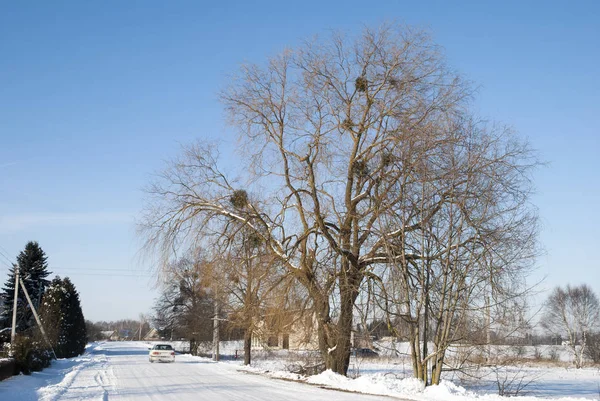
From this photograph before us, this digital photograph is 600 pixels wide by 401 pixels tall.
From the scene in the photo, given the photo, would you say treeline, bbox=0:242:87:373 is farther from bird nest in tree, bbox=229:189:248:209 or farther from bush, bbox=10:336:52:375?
bird nest in tree, bbox=229:189:248:209

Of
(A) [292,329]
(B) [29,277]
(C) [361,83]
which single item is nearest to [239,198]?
(A) [292,329]

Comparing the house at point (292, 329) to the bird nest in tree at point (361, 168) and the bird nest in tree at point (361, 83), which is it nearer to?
the bird nest in tree at point (361, 168)

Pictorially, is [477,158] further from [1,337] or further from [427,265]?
[1,337]

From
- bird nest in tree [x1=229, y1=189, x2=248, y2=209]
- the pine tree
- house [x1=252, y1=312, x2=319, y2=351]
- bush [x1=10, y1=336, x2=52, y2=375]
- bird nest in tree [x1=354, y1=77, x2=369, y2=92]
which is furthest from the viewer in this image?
the pine tree

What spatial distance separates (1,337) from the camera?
121 ft

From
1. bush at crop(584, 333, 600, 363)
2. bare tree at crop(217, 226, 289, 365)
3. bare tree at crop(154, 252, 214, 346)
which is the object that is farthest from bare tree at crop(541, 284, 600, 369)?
bare tree at crop(217, 226, 289, 365)

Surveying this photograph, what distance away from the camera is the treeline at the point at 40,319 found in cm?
2594

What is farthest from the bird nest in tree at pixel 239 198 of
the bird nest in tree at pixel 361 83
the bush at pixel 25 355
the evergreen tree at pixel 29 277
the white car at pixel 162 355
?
the evergreen tree at pixel 29 277

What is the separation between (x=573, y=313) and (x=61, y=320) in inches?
1990

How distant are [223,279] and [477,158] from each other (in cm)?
1095

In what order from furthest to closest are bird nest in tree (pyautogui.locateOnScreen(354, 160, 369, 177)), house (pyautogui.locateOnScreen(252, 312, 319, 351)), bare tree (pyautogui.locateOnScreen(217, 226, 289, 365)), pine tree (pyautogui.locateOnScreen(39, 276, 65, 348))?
pine tree (pyautogui.locateOnScreen(39, 276, 65, 348)) → bare tree (pyautogui.locateOnScreen(217, 226, 289, 365)) → house (pyautogui.locateOnScreen(252, 312, 319, 351)) → bird nest in tree (pyautogui.locateOnScreen(354, 160, 369, 177))

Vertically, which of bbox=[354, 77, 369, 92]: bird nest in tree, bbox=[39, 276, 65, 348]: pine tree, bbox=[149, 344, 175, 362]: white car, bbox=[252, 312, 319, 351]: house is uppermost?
bbox=[354, 77, 369, 92]: bird nest in tree

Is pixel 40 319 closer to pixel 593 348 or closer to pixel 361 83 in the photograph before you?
pixel 361 83

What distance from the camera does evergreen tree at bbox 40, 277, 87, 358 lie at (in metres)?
42.8
